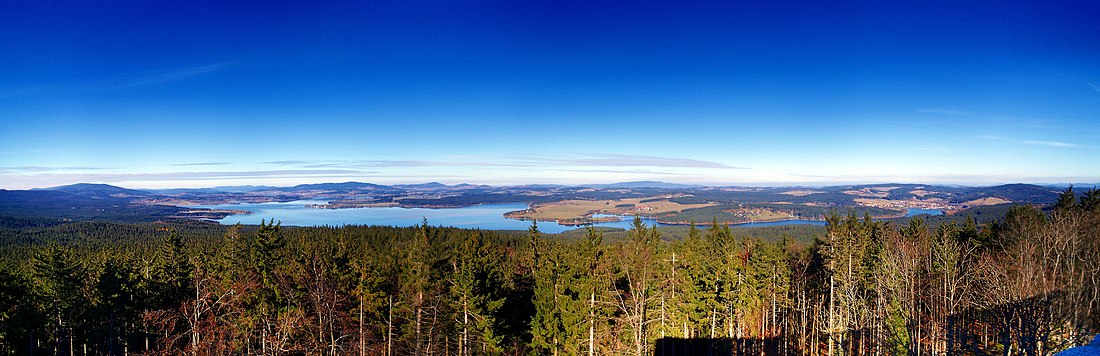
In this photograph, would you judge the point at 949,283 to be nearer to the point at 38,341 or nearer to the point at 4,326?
the point at 4,326

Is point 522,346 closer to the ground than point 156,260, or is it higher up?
closer to the ground

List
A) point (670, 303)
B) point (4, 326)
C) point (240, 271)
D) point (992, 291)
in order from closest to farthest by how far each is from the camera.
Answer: point (992, 291), point (4, 326), point (670, 303), point (240, 271)

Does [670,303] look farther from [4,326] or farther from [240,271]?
[4,326]

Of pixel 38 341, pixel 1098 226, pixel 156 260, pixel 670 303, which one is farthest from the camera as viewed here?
pixel 156 260

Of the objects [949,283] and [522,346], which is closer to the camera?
[949,283]

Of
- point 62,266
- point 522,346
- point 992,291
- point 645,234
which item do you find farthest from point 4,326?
point 992,291

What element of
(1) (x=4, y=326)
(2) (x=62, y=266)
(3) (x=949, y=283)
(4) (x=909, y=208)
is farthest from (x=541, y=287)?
(4) (x=909, y=208)
